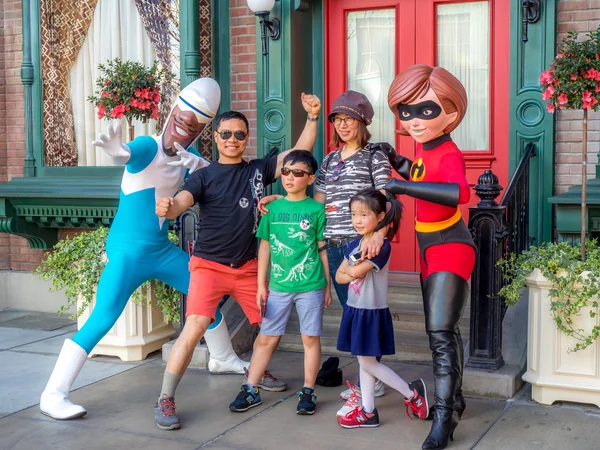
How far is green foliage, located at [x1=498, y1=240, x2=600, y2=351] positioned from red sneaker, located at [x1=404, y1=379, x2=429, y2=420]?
Result: 814mm

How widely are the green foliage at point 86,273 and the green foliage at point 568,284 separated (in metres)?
2.47

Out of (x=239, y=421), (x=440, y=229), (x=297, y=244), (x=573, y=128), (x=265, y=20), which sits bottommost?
(x=239, y=421)

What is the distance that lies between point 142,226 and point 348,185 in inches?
53.5

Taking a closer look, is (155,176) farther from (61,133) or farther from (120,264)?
(61,133)

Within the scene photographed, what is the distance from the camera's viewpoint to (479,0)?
630 centimetres

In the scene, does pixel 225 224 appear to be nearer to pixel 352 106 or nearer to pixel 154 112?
pixel 352 106

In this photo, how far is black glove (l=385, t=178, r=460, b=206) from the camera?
156 inches

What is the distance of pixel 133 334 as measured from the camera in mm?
5914

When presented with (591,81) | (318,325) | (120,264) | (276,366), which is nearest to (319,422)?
(318,325)

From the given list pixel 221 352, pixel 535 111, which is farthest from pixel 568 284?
pixel 221 352

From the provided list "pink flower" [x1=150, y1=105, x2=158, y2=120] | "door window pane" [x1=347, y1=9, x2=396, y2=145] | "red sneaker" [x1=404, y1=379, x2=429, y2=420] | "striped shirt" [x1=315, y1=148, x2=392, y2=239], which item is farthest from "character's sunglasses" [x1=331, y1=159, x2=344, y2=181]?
"pink flower" [x1=150, y1=105, x2=158, y2=120]

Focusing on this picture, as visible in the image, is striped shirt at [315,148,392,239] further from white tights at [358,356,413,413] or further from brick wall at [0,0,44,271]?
brick wall at [0,0,44,271]

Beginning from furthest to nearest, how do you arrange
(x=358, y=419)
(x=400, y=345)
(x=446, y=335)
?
1. (x=400, y=345)
2. (x=358, y=419)
3. (x=446, y=335)

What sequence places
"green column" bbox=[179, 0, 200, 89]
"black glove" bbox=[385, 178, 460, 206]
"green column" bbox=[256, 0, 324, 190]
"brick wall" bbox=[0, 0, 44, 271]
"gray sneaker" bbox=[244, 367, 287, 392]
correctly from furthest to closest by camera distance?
"brick wall" bbox=[0, 0, 44, 271], "green column" bbox=[179, 0, 200, 89], "green column" bbox=[256, 0, 324, 190], "gray sneaker" bbox=[244, 367, 287, 392], "black glove" bbox=[385, 178, 460, 206]
